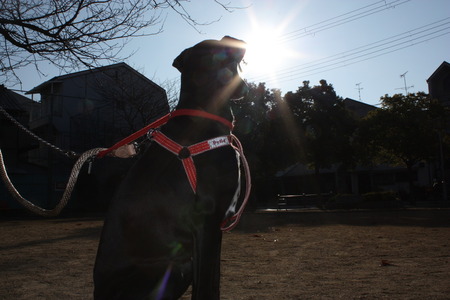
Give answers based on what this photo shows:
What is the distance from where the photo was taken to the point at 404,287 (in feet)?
16.7

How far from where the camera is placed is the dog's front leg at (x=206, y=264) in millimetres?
2363

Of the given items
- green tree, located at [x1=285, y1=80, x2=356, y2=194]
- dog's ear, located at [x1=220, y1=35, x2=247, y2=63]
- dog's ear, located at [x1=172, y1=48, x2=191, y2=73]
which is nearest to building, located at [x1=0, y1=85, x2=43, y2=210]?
green tree, located at [x1=285, y1=80, x2=356, y2=194]

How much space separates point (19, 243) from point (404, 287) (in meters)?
9.55

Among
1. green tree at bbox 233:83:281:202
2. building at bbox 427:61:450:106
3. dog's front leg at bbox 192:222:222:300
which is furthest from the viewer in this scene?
building at bbox 427:61:450:106

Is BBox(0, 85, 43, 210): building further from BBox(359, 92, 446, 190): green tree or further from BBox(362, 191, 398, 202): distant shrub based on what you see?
BBox(359, 92, 446, 190): green tree

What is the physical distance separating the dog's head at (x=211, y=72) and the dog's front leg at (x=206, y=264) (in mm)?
955

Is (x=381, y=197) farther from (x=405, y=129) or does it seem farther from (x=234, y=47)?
(x=234, y=47)

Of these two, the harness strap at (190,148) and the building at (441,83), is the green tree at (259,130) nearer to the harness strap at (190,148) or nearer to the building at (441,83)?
the building at (441,83)

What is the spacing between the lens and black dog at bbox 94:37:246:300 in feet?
8.01

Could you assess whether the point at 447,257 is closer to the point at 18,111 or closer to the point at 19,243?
the point at 19,243

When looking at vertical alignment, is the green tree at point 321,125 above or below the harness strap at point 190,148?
above

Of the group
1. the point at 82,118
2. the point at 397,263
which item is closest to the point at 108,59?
the point at 397,263

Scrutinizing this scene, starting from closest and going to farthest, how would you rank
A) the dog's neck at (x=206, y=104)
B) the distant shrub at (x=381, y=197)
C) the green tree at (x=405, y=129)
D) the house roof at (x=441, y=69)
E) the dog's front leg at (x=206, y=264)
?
the dog's front leg at (x=206, y=264)
the dog's neck at (x=206, y=104)
the distant shrub at (x=381, y=197)
the green tree at (x=405, y=129)
the house roof at (x=441, y=69)

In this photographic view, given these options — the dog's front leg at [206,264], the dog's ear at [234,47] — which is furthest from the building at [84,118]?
the dog's front leg at [206,264]
